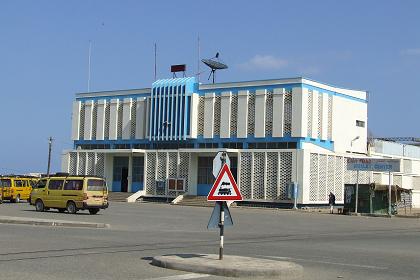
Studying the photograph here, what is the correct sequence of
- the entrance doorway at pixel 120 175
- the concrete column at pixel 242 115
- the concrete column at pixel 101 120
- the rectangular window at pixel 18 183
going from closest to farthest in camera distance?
the rectangular window at pixel 18 183 → the concrete column at pixel 242 115 → the entrance doorway at pixel 120 175 → the concrete column at pixel 101 120

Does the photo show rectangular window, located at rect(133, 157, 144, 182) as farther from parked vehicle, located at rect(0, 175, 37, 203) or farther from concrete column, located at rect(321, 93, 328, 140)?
concrete column, located at rect(321, 93, 328, 140)

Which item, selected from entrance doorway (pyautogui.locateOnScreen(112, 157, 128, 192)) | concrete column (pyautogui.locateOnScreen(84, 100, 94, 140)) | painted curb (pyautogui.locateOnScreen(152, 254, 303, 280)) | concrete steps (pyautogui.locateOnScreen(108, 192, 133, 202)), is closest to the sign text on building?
concrete steps (pyautogui.locateOnScreen(108, 192, 133, 202))

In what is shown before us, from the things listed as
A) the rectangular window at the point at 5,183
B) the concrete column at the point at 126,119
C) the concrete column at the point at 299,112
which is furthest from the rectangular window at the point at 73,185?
the concrete column at the point at 126,119

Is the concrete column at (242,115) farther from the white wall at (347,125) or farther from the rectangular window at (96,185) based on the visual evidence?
the rectangular window at (96,185)

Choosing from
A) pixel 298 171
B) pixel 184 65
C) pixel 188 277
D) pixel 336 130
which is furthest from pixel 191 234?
pixel 184 65

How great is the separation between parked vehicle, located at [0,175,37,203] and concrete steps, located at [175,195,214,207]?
48.1 ft

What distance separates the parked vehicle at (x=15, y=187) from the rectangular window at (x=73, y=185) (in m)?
12.6

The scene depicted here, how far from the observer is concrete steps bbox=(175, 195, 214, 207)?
55966 mm

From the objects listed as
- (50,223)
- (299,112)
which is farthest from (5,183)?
(299,112)

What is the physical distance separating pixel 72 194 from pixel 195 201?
23.9 metres

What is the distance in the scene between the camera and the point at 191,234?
22438 millimetres

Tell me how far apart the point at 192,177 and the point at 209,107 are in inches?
268

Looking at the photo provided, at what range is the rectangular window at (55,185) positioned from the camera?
115 ft

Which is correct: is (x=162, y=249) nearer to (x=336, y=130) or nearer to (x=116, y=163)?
(x=336, y=130)
